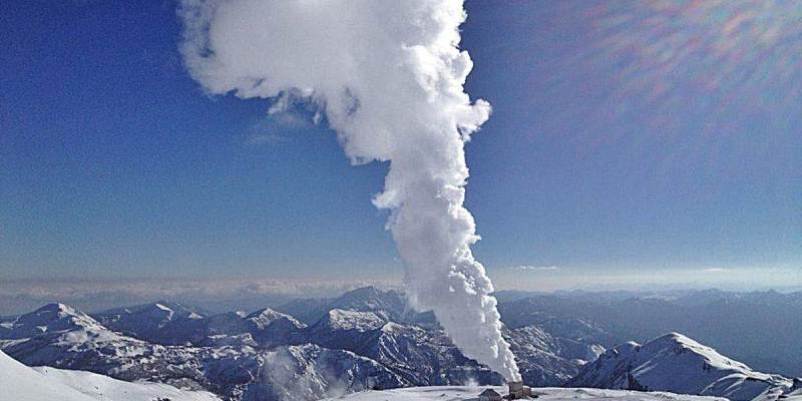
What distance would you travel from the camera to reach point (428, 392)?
6033 inches

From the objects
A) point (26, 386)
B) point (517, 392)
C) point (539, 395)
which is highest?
point (26, 386)

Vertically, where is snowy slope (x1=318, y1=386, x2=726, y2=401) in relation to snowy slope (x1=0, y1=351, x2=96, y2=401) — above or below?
below

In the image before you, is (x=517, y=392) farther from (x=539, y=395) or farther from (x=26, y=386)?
(x=26, y=386)

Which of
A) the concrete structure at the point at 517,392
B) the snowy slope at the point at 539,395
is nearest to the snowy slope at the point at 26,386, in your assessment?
the concrete structure at the point at 517,392

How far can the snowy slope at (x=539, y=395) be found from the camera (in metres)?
120

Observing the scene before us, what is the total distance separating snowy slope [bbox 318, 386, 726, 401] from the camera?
120m

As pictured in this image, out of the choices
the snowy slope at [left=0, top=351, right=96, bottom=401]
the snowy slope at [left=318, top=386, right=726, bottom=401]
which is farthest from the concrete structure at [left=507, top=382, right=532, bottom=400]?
the snowy slope at [left=0, top=351, right=96, bottom=401]

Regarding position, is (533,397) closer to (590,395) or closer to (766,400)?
(590,395)

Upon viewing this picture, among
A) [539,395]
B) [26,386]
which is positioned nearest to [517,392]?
[539,395]

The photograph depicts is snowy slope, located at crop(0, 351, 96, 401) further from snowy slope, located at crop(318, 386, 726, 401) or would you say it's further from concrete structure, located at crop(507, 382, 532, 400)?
snowy slope, located at crop(318, 386, 726, 401)

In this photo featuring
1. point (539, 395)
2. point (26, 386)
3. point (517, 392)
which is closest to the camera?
point (26, 386)

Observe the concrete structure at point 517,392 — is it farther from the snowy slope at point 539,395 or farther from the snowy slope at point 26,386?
the snowy slope at point 26,386

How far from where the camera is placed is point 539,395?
124625 millimetres

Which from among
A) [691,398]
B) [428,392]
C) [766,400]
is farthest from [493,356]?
[766,400]
